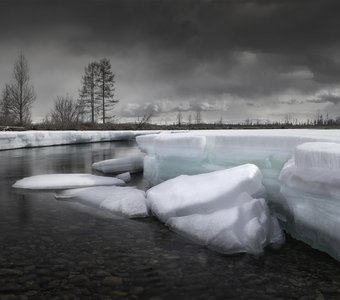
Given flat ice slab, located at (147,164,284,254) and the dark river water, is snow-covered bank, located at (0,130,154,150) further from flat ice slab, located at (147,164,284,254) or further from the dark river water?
flat ice slab, located at (147,164,284,254)

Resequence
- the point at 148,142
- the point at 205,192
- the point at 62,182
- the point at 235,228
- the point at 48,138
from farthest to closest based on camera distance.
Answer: the point at 48,138
the point at 148,142
the point at 62,182
the point at 205,192
the point at 235,228

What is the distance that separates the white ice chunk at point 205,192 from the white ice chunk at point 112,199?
283 mm

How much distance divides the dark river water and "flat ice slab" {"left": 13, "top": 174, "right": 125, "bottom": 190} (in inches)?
85.4

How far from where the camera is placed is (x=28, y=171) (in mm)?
9133

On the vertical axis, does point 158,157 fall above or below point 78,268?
above

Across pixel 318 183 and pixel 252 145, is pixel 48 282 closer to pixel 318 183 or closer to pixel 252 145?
pixel 318 183

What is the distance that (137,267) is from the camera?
2910 mm

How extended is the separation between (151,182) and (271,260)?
4.17 m

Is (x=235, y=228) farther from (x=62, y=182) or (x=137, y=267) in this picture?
(x=62, y=182)

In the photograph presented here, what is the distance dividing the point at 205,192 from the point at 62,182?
12.1 ft

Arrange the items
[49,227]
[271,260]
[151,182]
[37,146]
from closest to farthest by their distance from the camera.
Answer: [271,260], [49,227], [151,182], [37,146]

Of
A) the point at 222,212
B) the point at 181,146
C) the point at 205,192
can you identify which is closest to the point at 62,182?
the point at 181,146

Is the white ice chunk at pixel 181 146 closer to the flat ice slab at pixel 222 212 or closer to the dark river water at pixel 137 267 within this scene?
the flat ice slab at pixel 222 212

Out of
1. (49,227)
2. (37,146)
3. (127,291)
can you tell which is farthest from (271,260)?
(37,146)
